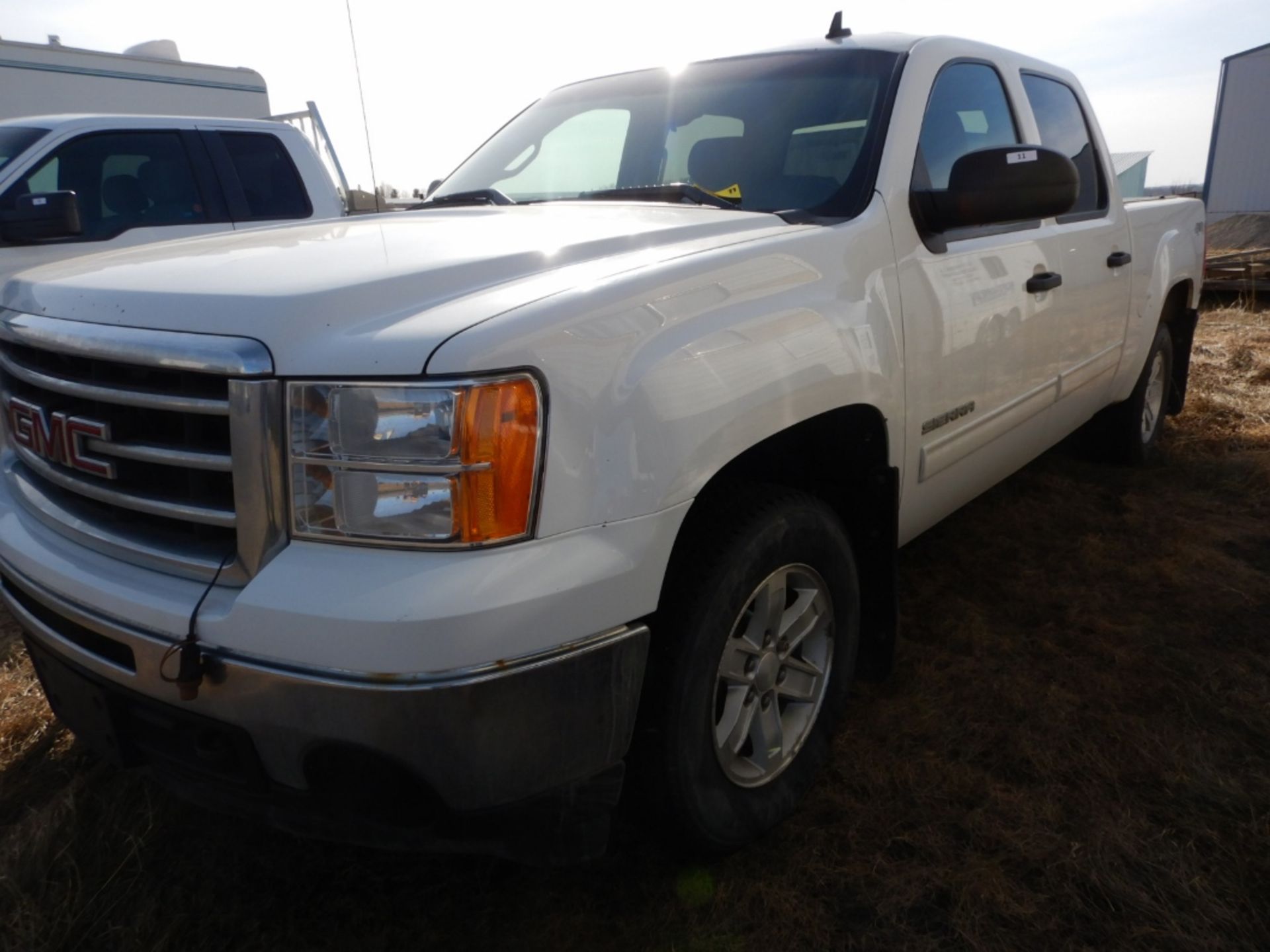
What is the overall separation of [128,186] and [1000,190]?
4.52 meters

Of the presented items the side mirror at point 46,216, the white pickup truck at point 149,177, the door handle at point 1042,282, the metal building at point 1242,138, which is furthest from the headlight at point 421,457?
the metal building at point 1242,138

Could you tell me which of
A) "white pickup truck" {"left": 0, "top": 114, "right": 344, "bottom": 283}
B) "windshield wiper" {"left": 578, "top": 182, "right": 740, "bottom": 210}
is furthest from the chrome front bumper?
"white pickup truck" {"left": 0, "top": 114, "right": 344, "bottom": 283}

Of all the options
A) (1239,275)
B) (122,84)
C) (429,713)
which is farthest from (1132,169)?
(429,713)

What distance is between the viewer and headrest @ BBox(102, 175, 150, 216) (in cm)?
494

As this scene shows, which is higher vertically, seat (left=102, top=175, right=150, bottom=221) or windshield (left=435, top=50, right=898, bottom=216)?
windshield (left=435, top=50, right=898, bottom=216)

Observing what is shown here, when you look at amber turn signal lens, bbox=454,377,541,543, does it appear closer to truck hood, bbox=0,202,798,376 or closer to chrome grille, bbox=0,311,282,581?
truck hood, bbox=0,202,798,376

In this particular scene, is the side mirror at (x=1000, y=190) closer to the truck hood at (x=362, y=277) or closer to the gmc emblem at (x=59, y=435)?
the truck hood at (x=362, y=277)

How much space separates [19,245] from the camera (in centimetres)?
Answer: 444

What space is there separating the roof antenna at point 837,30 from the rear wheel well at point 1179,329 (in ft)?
8.24

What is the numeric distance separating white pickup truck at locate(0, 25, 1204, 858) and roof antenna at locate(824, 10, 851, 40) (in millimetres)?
254

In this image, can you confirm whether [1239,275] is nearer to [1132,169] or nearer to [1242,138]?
[1242,138]

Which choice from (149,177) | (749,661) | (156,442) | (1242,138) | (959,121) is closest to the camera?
(156,442)

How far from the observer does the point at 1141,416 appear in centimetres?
467

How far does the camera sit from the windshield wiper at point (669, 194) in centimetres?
249
